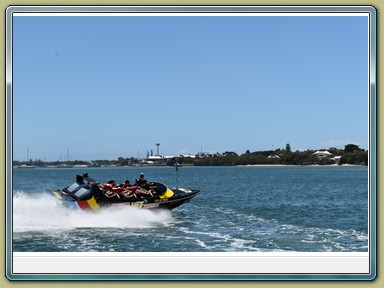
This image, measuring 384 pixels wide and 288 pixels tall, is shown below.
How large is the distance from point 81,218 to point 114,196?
1278mm

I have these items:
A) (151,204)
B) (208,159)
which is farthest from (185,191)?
(208,159)

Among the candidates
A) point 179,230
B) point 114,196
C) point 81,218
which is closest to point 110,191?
point 114,196

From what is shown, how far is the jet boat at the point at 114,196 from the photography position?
18.1 meters

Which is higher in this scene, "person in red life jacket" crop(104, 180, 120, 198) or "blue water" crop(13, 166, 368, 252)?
"person in red life jacket" crop(104, 180, 120, 198)

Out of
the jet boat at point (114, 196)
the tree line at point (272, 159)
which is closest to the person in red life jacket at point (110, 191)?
the jet boat at point (114, 196)

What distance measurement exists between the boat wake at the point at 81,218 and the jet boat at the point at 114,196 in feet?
0.67

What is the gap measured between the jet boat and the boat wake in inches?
8.0

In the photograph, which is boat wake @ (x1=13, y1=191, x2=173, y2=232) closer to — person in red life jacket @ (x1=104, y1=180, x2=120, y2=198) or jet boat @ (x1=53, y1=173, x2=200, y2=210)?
jet boat @ (x1=53, y1=173, x2=200, y2=210)

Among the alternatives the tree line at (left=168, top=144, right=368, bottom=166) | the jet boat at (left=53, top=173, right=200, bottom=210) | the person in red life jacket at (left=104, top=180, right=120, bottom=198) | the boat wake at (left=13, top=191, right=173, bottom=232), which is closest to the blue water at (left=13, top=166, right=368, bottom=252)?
the boat wake at (left=13, top=191, right=173, bottom=232)

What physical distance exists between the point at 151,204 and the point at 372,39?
496 inches

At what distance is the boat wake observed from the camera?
17469mm

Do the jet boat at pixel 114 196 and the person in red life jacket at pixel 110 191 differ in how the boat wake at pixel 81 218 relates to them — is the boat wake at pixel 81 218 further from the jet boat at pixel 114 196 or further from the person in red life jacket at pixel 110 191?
the person in red life jacket at pixel 110 191

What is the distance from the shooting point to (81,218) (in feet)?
58.7

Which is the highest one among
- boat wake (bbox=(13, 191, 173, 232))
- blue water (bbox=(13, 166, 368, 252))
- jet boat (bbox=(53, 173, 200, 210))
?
jet boat (bbox=(53, 173, 200, 210))
